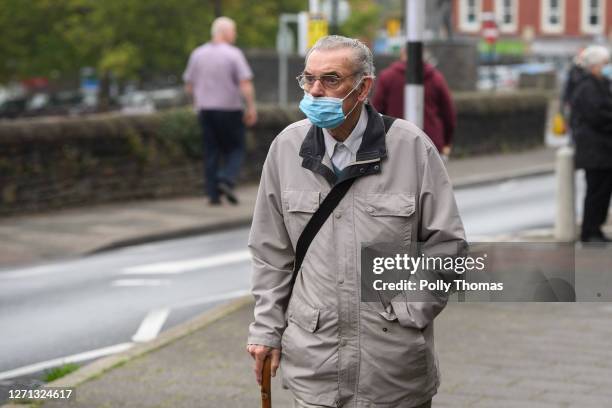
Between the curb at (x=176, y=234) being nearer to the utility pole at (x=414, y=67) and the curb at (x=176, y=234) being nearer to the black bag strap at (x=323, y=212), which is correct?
the utility pole at (x=414, y=67)

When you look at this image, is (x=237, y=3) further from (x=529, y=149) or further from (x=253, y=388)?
(x=253, y=388)

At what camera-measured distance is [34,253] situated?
11.9 meters

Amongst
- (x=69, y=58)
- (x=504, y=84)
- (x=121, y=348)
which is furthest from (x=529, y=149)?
(x=504, y=84)

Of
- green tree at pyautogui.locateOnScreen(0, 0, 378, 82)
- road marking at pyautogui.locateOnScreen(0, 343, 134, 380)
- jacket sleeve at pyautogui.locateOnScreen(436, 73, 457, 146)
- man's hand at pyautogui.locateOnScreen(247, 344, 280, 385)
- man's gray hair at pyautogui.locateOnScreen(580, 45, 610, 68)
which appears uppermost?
man's gray hair at pyautogui.locateOnScreen(580, 45, 610, 68)

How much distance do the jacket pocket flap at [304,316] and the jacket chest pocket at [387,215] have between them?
0.86 feet

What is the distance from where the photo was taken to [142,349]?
7551 millimetres

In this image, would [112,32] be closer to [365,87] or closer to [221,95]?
[221,95]

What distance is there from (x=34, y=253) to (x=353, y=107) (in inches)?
334

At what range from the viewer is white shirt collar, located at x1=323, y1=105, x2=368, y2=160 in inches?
154

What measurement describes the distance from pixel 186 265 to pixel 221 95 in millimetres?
3804

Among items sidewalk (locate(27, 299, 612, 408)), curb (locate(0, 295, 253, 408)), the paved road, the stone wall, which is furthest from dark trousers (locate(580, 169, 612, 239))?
the stone wall

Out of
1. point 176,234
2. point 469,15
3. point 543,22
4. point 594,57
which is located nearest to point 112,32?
point 176,234

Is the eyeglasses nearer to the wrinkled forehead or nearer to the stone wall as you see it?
the wrinkled forehead

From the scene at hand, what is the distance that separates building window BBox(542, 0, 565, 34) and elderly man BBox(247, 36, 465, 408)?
84335mm
